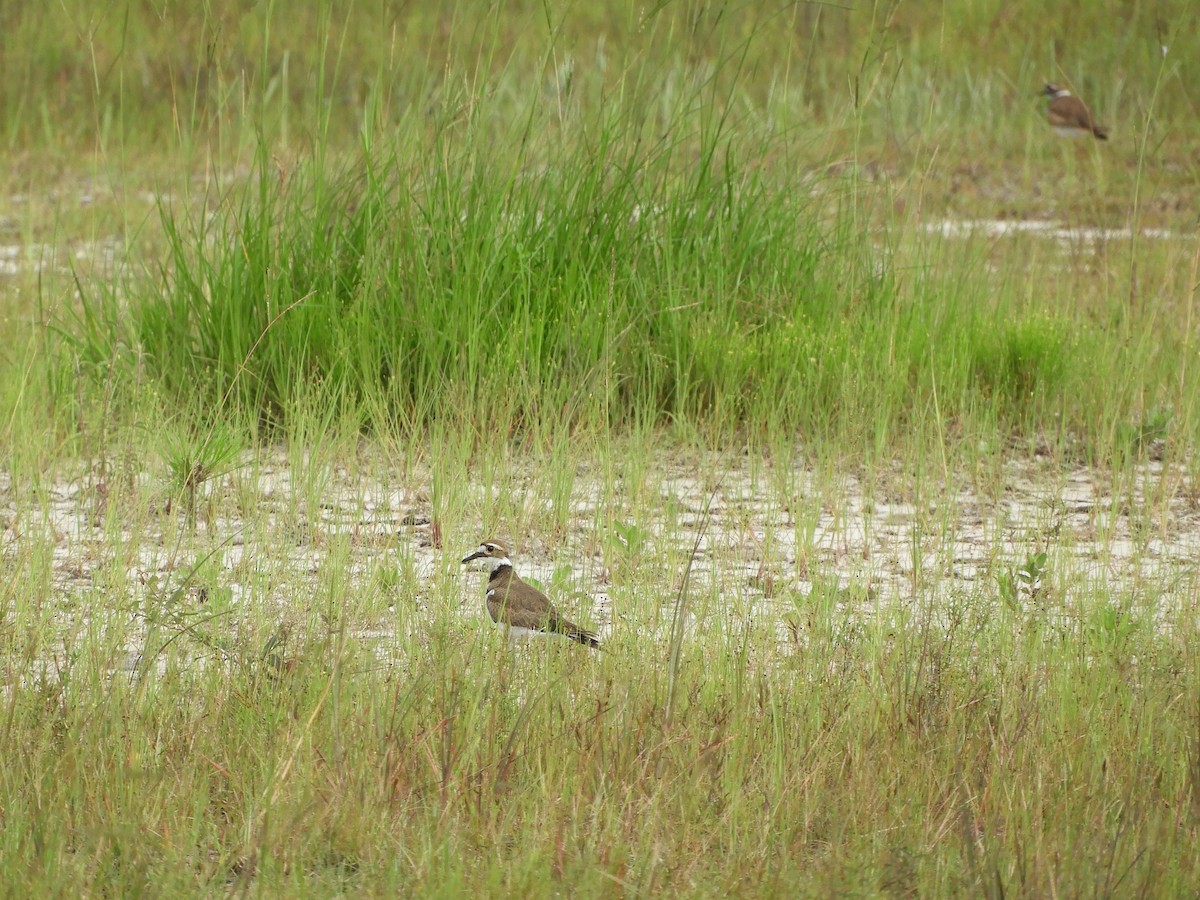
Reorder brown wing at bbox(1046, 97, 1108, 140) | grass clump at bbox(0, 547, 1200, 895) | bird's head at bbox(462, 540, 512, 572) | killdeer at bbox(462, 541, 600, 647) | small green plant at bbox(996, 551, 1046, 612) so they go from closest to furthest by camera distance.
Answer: grass clump at bbox(0, 547, 1200, 895)
killdeer at bbox(462, 541, 600, 647)
small green plant at bbox(996, 551, 1046, 612)
bird's head at bbox(462, 540, 512, 572)
brown wing at bbox(1046, 97, 1108, 140)

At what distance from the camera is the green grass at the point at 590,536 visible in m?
2.99

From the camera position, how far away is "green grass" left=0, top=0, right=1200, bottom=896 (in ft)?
9.82

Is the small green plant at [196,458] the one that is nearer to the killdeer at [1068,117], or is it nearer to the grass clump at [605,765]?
the grass clump at [605,765]

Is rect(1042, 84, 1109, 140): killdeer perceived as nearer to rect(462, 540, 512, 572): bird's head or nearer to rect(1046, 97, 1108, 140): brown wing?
rect(1046, 97, 1108, 140): brown wing

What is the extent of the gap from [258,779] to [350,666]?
57 cm

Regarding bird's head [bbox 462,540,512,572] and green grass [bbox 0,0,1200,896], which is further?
bird's head [bbox 462,540,512,572]

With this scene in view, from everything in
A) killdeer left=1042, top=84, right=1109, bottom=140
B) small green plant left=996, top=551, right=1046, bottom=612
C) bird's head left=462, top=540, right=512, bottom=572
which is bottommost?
bird's head left=462, top=540, right=512, bottom=572

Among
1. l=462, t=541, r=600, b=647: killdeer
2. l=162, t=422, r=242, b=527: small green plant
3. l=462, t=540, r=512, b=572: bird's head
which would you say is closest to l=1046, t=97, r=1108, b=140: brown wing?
l=162, t=422, r=242, b=527: small green plant

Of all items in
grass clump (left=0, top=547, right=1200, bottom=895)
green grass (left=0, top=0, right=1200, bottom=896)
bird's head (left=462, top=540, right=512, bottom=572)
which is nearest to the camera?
grass clump (left=0, top=547, right=1200, bottom=895)

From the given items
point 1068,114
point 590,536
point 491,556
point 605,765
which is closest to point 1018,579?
point 590,536

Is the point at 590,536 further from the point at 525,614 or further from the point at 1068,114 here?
the point at 1068,114

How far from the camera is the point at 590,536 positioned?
5082mm

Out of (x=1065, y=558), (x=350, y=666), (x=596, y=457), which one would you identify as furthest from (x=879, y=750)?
(x=596, y=457)

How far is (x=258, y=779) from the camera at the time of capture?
10.3 feet
